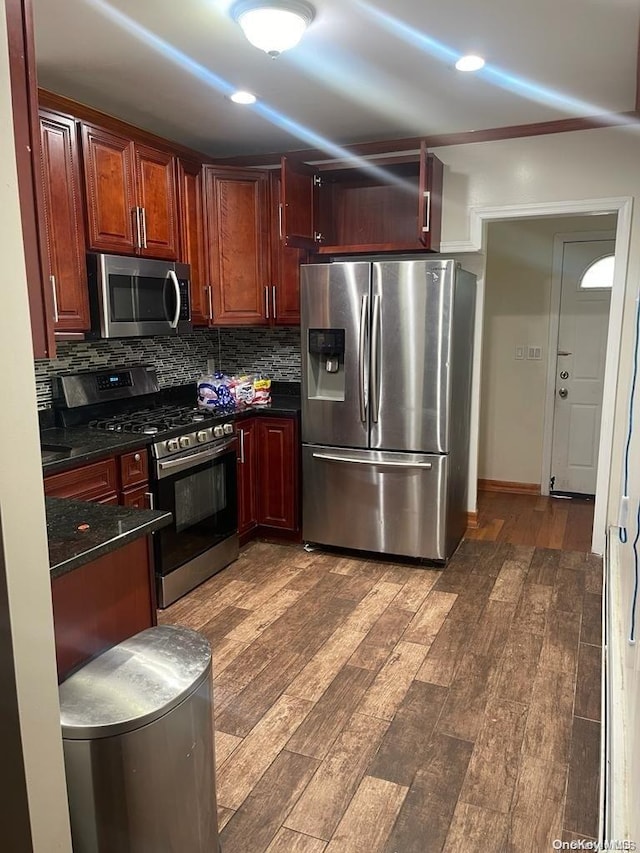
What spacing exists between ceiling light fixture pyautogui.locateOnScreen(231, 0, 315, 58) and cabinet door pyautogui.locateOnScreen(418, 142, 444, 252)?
4.15ft

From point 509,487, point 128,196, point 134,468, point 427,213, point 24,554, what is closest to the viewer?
point 24,554

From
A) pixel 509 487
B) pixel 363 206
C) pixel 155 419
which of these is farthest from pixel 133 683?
pixel 509 487

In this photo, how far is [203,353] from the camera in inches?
175

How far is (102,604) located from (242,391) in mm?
2405

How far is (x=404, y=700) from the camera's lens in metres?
2.44

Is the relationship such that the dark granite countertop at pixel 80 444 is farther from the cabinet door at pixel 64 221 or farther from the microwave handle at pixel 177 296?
the microwave handle at pixel 177 296

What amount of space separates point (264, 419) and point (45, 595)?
109 inches

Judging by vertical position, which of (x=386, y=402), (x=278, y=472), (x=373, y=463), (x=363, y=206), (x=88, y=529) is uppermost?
(x=363, y=206)

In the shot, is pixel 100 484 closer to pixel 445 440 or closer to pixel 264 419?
pixel 264 419

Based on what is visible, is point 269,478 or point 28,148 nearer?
point 28,148

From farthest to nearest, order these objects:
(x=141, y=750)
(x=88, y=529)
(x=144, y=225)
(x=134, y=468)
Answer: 1. (x=144, y=225)
2. (x=134, y=468)
3. (x=88, y=529)
4. (x=141, y=750)

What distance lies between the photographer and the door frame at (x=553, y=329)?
4723 mm

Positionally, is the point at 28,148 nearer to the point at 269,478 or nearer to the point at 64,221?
the point at 64,221

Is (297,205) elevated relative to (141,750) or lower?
elevated
